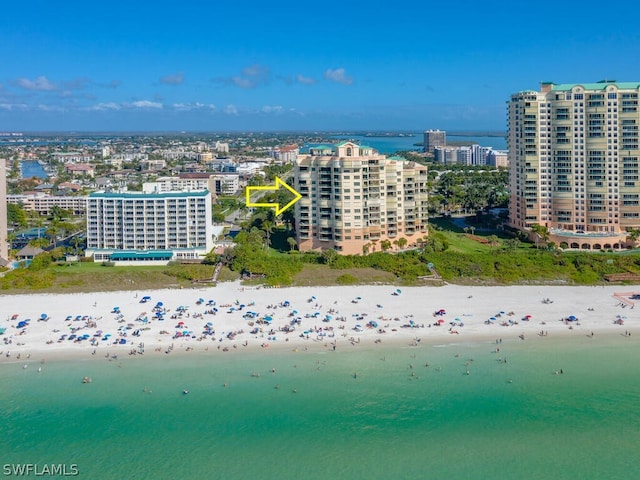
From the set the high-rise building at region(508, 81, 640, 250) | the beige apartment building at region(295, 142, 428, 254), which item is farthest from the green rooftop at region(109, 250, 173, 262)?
the high-rise building at region(508, 81, 640, 250)

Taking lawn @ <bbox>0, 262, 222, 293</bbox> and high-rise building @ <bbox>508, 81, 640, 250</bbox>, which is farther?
high-rise building @ <bbox>508, 81, 640, 250</bbox>

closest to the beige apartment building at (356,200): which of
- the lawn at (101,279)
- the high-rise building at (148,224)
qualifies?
the high-rise building at (148,224)

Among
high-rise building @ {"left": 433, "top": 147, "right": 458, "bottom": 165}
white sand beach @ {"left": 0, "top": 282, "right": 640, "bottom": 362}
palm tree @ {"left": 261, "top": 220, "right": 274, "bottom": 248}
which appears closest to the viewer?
white sand beach @ {"left": 0, "top": 282, "right": 640, "bottom": 362}

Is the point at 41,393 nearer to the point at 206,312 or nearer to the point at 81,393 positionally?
the point at 81,393

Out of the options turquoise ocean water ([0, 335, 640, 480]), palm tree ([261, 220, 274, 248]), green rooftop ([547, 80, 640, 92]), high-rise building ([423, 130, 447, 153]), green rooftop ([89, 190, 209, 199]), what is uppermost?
high-rise building ([423, 130, 447, 153])

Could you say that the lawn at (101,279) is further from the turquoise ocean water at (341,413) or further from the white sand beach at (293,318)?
the turquoise ocean water at (341,413)

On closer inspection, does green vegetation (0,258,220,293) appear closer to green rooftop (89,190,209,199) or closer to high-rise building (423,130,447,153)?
green rooftop (89,190,209,199)

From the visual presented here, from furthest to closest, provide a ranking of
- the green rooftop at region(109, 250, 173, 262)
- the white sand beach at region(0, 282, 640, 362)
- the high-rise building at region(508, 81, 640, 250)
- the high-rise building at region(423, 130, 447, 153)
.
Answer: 1. the high-rise building at region(423, 130, 447, 153)
2. the high-rise building at region(508, 81, 640, 250)
3. the green rooftop at region(109, 250, 173, 262)
4. the white sand beach at region(0, 282, 640, 362)

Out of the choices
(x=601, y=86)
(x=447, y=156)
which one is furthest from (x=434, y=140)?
(x=601, y=86)
